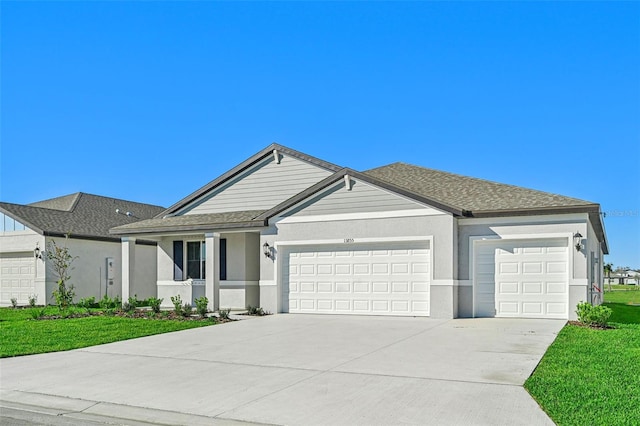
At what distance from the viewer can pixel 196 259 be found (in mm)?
22469

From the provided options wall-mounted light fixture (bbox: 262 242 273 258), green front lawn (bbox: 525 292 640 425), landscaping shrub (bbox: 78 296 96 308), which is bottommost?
landscaping shrub (bbox: 78 296 96 308)

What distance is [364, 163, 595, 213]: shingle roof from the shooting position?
1628 cm

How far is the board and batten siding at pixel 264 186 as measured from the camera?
821 inches

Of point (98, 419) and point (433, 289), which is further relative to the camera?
point (433, 289)

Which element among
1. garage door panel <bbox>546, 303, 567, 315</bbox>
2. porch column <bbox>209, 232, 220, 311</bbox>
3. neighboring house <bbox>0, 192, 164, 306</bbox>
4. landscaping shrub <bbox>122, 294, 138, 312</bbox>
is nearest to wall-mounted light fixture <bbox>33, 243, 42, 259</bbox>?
neighboring house <bbox>0, 192, 164, 306</bbox>

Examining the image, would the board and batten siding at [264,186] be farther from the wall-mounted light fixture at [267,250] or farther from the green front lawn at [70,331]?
the green front lawn at [70,331]

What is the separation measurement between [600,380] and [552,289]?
8.68 m

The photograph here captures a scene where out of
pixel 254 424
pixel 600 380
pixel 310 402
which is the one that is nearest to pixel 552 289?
pixel 600 380

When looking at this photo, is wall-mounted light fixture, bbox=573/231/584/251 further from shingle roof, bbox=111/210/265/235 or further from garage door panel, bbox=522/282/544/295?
shingle roof, bbox=111/210/265/235

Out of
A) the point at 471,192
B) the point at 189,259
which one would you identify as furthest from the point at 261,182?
the point at 471,192

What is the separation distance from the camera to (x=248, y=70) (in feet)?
60.6

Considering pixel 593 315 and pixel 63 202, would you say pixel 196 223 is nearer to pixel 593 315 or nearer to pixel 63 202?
pixel 593 315

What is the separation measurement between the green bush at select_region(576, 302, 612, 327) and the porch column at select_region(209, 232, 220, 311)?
464 inches

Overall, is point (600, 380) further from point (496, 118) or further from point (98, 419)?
point (496, 118)
